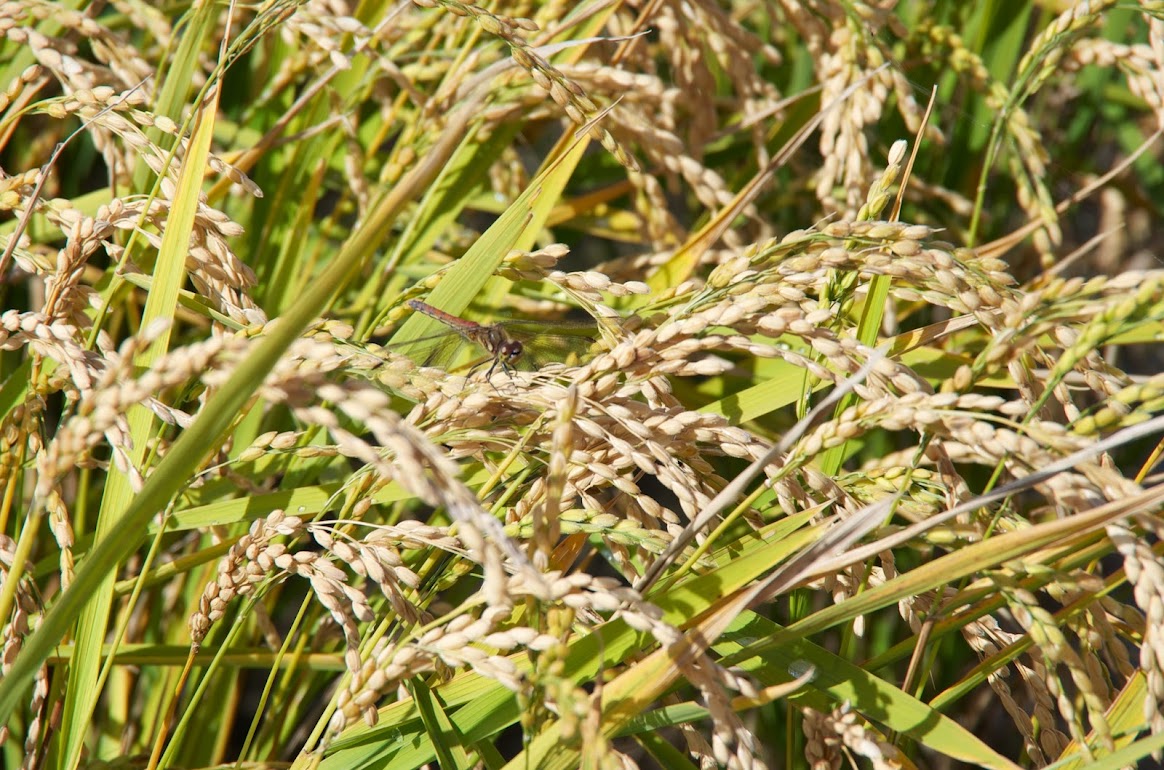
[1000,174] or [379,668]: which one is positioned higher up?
[1000,174]

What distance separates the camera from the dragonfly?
3.59ft

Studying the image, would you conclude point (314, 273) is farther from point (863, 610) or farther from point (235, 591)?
point (863, 610)

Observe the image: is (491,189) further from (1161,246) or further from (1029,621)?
(1161,246)

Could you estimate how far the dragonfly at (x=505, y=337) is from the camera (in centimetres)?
109

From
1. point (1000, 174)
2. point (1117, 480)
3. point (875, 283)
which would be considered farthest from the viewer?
point (1000, 174)

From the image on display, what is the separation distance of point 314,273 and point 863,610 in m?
1.13

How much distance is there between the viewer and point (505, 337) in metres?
1.12

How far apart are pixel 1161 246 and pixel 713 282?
2.24 metres

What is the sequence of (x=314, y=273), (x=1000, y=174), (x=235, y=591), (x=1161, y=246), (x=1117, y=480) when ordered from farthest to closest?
(x=1161, y=246)
(x=1000, y=174)
(x=314, y=273)
(x=235, y=591)
(x=1117, y=480)

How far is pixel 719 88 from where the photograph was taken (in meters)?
2.19

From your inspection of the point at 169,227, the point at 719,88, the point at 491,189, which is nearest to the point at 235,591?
the point at 169,227

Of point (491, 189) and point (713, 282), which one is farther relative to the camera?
point (491, 189)

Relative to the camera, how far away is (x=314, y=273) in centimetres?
155

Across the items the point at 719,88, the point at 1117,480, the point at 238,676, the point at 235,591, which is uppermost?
the point at 719,88
